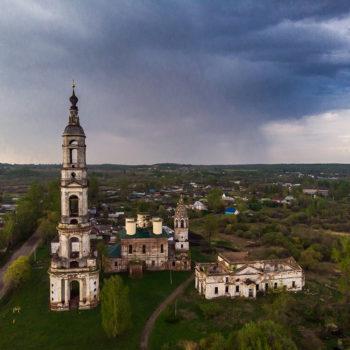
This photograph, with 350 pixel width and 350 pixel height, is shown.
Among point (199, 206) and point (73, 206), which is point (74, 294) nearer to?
point (73, 206)

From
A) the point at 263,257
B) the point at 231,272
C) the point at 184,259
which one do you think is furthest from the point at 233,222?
the point at 231,272

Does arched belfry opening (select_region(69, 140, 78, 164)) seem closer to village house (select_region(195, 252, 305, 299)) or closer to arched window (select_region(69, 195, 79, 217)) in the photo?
arched window (select_region(69, 195, 79, 217))

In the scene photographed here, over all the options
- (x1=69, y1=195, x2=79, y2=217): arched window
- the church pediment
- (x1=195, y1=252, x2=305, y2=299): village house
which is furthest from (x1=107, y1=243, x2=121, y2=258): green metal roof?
the church pediment

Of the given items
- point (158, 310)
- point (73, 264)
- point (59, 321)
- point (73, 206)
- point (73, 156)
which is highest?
point (73, 156)

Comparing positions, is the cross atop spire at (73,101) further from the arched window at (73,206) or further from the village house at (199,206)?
the village house at (199,206)

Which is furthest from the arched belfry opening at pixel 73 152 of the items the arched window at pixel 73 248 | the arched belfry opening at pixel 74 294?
the arched belfry opening at pixel 74 294

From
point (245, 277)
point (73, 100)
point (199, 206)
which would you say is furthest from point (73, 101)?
point (199, 206)

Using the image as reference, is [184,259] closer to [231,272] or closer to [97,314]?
[231,272]
